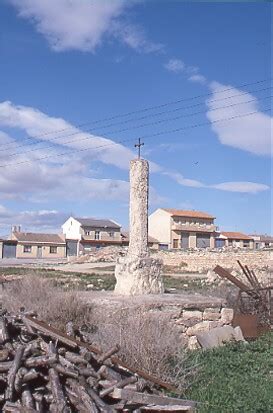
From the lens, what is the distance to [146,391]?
6.39 m

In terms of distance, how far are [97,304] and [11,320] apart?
3.66 metres

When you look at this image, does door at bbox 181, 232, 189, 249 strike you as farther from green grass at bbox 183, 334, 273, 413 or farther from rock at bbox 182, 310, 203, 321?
green grass at bbox 183, 334, 273, 413

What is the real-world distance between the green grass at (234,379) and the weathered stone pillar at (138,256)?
268cm

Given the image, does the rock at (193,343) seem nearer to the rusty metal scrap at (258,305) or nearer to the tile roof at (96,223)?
the rusty metal scrap at (258,305)

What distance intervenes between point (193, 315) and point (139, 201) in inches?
119

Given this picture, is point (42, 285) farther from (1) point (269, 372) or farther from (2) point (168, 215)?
(2) point (168, 215)

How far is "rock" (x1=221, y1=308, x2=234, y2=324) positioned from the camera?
1134cm

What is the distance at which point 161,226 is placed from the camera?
80438 mm

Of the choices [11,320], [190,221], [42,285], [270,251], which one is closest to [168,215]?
[190,221]

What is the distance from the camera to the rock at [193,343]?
10.3m

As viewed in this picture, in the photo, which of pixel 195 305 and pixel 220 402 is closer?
pixel 220 402

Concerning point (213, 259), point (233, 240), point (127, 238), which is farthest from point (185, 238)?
point (213, 259)

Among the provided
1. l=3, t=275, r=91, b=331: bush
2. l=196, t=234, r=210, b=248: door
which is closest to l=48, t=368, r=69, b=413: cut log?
l=3, t=275, r=91, b=331: bush

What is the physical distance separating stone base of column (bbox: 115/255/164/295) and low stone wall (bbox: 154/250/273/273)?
2235 cm
